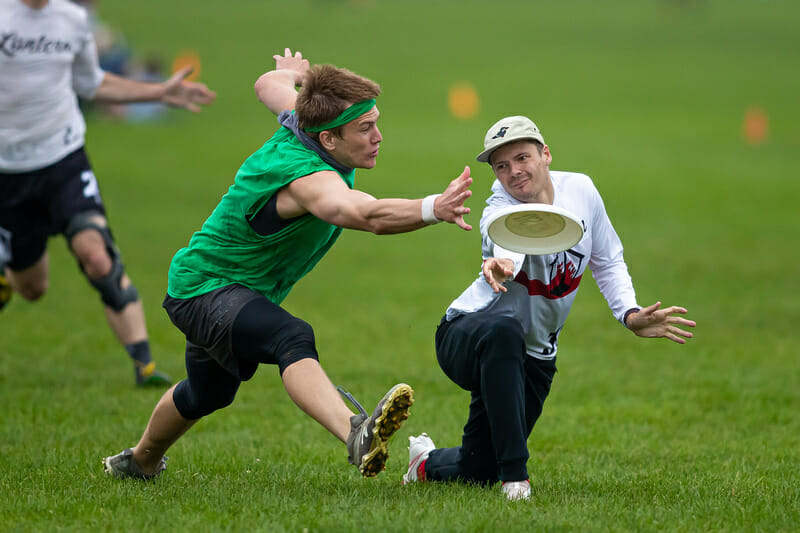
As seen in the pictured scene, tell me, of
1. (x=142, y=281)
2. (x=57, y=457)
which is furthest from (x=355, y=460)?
(x=142, y=281)

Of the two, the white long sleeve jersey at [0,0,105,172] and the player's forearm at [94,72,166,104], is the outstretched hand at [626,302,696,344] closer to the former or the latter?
the player's forearm at [94,72,166,104]

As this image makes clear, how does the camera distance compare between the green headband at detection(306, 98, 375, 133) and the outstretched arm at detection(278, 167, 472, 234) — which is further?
the green headband at detection(306, 98, 375, 133)

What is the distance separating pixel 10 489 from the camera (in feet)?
17.2

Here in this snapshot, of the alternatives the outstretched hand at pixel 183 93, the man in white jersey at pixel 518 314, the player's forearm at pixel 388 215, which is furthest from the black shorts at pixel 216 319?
the outstretched hand at pixel 183 93

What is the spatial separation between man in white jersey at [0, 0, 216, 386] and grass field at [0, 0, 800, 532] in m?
0.84

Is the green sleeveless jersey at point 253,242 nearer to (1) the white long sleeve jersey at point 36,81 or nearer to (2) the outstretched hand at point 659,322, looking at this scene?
(2) the outstretched hand at point 659,322

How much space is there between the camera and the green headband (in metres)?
4.85

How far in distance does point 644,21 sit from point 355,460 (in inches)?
2626

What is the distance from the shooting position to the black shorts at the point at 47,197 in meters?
7.97

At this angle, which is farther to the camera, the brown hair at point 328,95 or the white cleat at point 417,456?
the white cleat at point 417,456

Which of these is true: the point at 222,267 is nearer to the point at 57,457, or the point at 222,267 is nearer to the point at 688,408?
the point at 57,457

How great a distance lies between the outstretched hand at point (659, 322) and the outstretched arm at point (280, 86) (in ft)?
6.91

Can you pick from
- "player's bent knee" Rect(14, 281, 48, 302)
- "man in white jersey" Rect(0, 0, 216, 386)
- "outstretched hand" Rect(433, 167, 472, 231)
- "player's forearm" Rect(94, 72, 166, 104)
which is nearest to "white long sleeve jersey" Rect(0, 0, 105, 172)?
"man in white jersey" Rect(0, 0, 216, 386)

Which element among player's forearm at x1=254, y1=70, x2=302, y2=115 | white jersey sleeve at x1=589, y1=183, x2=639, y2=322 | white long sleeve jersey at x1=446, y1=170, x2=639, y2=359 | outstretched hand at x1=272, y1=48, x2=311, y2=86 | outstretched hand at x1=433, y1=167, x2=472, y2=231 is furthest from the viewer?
outstretched hand at x1=272, y1=48, x2=311, y2=86
